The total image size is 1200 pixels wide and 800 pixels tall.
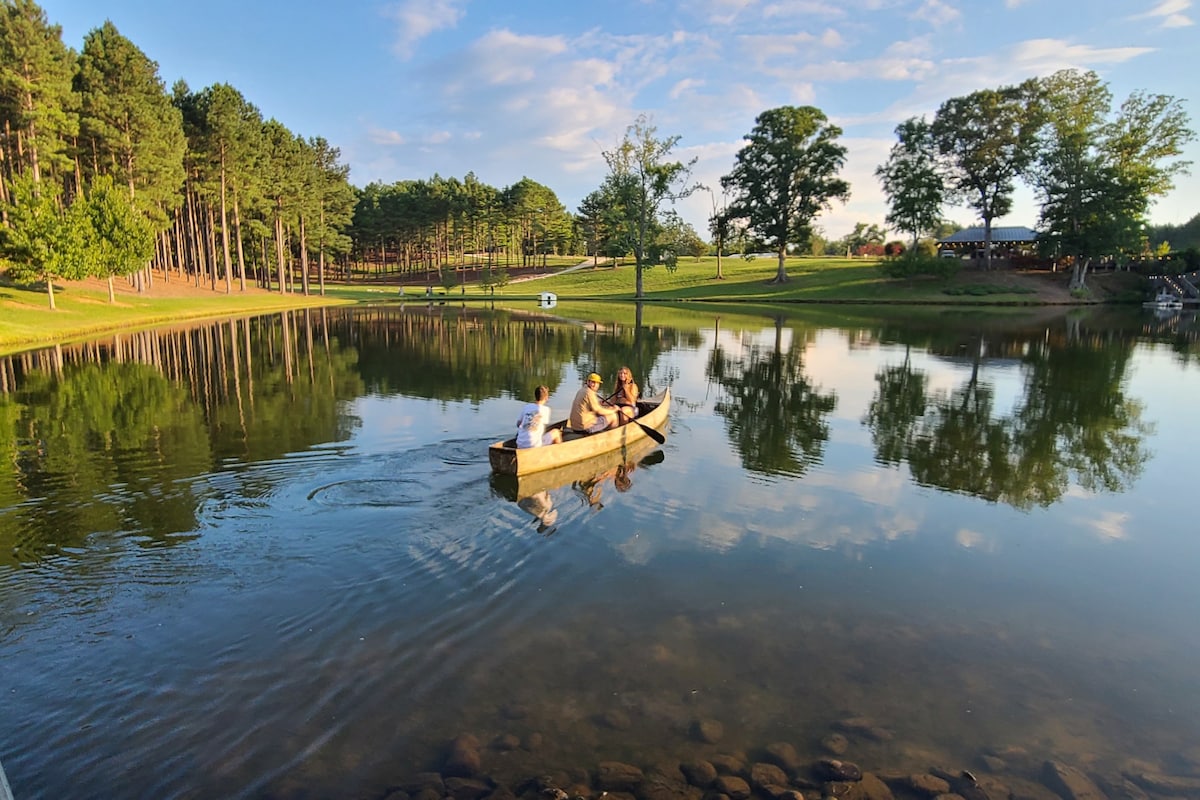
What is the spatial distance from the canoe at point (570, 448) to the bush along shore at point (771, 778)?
623cm

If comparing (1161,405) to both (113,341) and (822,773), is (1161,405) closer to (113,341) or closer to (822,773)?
(822,773)

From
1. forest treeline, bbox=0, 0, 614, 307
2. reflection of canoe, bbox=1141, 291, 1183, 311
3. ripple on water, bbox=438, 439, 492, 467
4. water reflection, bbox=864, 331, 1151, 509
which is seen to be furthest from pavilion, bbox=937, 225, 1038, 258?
ripple on water, bbox=438, 439, 492, 467

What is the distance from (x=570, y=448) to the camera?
12289 millimetres

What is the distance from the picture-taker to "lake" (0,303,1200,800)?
17.5ft

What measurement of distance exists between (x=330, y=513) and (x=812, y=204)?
2732 inches

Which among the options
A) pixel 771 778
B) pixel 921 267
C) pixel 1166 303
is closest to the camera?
pixel 771 778

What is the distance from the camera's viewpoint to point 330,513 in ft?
32.5

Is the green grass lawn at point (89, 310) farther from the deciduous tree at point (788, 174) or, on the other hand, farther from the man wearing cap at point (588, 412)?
the deciduous tree at point (788, 174)

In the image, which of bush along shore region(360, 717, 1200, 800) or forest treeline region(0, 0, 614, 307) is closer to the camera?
bush along shore region(360, 717, 1200, 800)

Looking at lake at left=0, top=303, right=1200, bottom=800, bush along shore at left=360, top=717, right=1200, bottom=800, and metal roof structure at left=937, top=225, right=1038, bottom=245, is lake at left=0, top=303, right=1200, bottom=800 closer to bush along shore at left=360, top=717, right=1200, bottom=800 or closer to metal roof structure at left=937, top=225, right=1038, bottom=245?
bush along shore at left=360, top=717, right=1200, bottom=800

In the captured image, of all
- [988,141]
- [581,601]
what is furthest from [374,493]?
[988,141]

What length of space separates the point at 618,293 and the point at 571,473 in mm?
64388

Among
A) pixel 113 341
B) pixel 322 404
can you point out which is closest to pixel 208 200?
pixel 113 341

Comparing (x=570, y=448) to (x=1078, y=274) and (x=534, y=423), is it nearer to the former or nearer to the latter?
(x=534, y=423)
